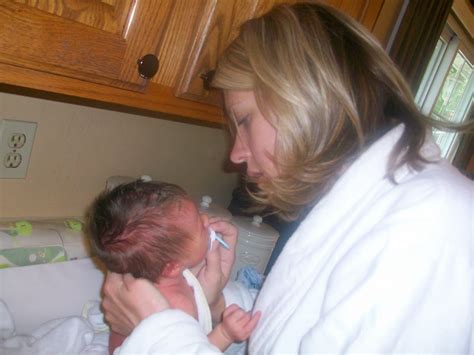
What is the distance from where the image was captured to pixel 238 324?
85cm

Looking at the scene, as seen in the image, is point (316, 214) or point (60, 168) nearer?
point (316, 214)

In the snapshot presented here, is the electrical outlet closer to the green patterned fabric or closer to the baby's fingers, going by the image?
the green patterned fabric

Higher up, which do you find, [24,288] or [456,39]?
[456,39]

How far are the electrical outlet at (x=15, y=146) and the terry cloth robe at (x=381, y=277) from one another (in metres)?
0.65

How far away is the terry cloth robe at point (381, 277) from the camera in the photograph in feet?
1.95

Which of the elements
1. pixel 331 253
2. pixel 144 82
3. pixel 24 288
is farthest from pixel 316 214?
pixel 24 288

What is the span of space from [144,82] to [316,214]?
45 centimetres

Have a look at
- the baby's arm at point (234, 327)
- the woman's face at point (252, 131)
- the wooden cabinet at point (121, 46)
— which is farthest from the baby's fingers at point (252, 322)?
the wooden cabinet at point (121, 46)

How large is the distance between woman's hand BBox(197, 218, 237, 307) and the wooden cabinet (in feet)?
0.96

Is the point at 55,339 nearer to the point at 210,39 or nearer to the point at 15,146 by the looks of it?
the point at 15,146

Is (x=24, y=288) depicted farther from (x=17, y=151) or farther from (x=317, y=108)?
(x=317, y=108)

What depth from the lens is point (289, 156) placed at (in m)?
0.78

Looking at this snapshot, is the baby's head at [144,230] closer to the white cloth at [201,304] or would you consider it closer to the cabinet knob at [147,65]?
the white cloth at [201,304]

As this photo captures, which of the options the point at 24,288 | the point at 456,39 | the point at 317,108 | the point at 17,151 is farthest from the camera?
the point at 456,39
